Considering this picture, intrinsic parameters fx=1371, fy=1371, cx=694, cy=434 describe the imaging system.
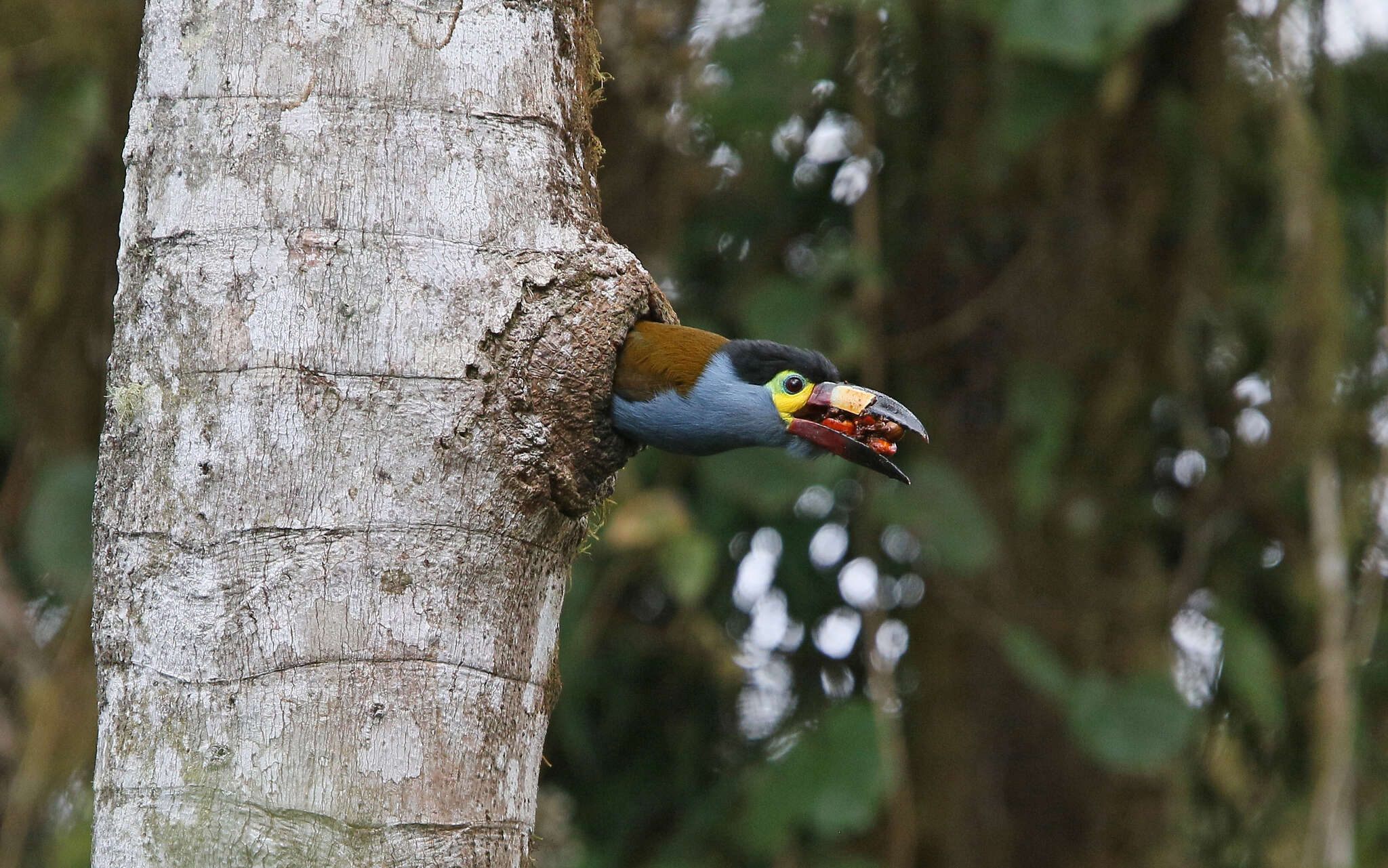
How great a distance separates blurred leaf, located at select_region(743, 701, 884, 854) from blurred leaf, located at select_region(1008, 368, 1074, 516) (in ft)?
2.87

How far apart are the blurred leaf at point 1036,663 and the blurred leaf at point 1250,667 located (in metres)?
0.58

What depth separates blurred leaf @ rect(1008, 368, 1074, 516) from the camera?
4.29 m

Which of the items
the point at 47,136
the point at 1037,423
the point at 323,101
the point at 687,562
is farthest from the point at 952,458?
the point at 323,101

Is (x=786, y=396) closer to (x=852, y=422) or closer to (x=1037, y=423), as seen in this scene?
(x=852, y=422)

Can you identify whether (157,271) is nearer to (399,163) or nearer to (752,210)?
(399,163)

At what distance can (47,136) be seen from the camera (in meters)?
3.89

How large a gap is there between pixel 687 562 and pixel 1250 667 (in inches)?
74.5

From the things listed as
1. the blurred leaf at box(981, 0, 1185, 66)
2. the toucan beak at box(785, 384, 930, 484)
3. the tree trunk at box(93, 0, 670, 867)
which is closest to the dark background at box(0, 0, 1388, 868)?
the blurred leaf at box(981, 0, 1185, 66)

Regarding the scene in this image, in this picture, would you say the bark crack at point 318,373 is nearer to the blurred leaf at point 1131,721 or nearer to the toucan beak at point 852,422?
the toucan beak at point 852,422

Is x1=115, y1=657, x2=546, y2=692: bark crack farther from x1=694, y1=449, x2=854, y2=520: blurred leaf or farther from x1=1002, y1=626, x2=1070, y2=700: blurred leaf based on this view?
x1=1002, y1=626, x2=1070, y2=700: blurred leaf

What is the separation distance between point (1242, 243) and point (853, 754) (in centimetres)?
253

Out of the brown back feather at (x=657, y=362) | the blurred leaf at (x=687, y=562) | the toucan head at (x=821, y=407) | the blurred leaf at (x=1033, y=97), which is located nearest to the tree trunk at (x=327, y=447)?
the brown back feather at (x=657, y=362)

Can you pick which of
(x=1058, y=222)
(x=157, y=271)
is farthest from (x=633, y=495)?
(x=157, y=271)

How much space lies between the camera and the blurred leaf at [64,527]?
3.86 metres
